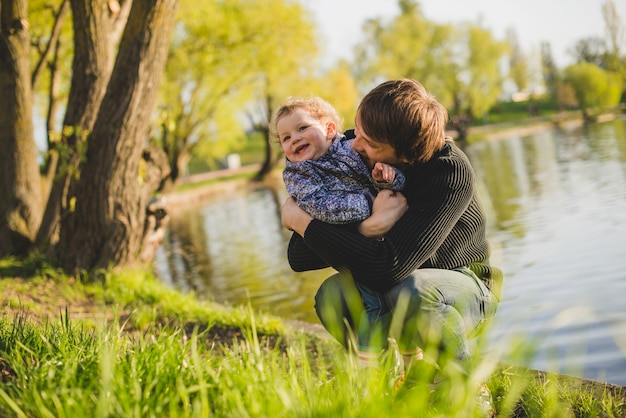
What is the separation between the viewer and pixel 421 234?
2.38m

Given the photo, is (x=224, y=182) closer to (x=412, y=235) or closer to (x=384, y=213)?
(x=384, y=213)

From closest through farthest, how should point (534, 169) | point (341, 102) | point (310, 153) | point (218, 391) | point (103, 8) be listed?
point (218, 391)
point (310, 153)
point (103, 8)
point (534, 169)
point (341, 102)

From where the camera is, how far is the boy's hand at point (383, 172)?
242cm

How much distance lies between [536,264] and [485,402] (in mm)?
3756

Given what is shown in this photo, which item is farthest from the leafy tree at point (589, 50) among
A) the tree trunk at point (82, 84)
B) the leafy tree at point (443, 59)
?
the tree trunk at point (82, 84)

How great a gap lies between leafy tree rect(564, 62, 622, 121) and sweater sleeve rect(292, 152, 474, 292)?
59.9 m

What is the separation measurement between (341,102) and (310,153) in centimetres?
3571

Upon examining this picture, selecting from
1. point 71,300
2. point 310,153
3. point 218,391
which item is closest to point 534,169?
point 71,300

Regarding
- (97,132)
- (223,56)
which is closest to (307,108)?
(97,132)

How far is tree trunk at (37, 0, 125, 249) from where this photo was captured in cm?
627

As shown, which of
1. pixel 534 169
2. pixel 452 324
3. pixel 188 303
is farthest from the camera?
pixel 534 169

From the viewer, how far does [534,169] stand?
1495 centimetres

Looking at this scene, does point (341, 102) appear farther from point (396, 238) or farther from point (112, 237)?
point (396, 238)

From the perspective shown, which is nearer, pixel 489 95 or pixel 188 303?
pixel 188 303
